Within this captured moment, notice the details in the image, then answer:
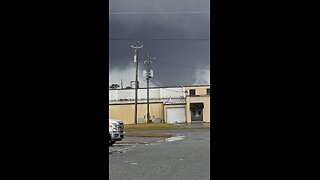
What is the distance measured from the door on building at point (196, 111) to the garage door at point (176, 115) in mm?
1387

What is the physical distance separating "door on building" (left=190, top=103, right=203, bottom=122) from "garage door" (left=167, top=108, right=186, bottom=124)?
139cm

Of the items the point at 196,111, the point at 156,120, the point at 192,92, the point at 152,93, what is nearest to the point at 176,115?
the point at 196,111

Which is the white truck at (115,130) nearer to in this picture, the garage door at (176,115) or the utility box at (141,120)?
the utility box at (141,120)

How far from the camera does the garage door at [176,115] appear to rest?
2372 inches

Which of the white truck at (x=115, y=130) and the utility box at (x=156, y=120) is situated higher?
the white truck at (x=115, y=130)

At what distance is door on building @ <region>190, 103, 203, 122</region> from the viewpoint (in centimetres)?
5892

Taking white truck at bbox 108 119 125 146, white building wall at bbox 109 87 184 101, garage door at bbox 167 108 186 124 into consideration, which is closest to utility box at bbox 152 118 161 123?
garage door at bbox 167 108 186 124

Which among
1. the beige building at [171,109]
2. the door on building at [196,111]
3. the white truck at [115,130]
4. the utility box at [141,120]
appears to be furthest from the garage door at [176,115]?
the white truck at [115,130]
